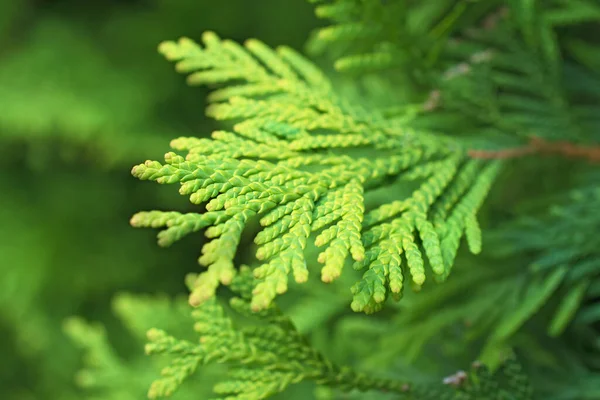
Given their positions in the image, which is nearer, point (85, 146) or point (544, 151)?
point (544, 151)

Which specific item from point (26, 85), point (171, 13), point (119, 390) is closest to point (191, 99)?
point (171, 13)

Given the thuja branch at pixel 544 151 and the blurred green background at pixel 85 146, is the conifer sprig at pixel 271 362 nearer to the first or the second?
the thuja branch at pixel 544 151

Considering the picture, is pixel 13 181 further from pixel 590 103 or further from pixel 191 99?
pixel 590 103

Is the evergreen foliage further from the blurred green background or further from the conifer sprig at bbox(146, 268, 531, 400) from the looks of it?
the blurred green background

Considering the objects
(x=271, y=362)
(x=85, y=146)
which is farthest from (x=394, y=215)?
(x=85, y=146)

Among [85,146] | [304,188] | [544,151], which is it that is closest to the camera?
[304,188]

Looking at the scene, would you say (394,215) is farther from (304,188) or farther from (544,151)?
(544,151)

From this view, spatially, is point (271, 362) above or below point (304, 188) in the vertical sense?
below
